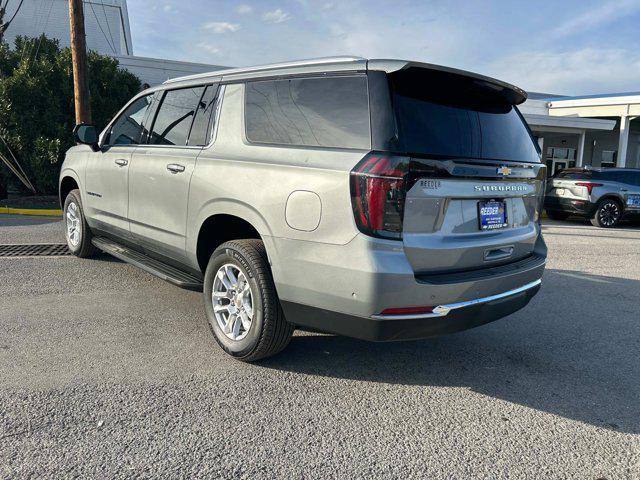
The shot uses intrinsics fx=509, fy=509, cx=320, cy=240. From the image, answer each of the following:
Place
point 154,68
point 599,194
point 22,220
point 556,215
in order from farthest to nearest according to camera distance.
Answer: point 154,68
point 556,215
point 599,194
point 22,220

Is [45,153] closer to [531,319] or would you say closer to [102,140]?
[102,140]

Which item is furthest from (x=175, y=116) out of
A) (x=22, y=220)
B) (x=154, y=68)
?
(x=154, y=68)

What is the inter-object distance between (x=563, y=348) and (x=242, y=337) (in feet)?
8.42

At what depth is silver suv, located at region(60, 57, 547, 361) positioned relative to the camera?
2.74 metres

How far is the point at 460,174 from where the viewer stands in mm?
2953

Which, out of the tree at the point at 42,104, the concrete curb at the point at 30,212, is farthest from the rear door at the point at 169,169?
the tree at the point at 42,104

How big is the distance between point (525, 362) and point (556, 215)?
11947mm

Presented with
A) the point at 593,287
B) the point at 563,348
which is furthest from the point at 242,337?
the point at 593,287

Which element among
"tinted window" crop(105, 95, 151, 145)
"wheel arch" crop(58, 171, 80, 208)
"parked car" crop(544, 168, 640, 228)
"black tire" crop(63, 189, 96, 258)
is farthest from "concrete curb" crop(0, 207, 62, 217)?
"parked car" crop(544, 168, 640, 228)

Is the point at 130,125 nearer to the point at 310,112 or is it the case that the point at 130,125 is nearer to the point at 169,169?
the point at 169,169

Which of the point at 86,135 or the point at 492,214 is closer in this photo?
the point at 492,214

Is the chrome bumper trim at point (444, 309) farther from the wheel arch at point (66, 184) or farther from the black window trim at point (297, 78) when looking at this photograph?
the wheel arch at point (66, 184)

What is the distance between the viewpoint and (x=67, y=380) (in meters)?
3.13

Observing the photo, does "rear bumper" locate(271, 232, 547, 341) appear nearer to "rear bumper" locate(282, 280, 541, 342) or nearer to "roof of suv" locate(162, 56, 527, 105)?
"rear bumper" locate(282, 280, 541, 342)
